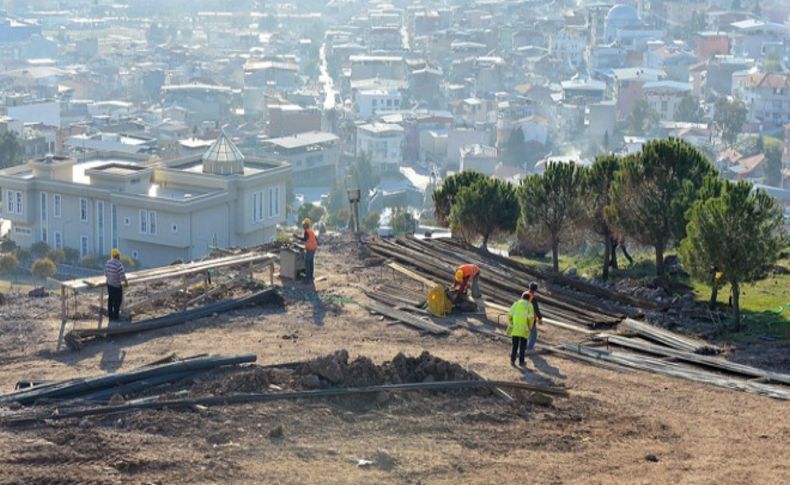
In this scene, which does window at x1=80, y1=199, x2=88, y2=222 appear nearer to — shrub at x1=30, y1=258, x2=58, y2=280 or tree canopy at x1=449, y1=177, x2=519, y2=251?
shrub at x1=30, y1=258, x2=58, y2=280

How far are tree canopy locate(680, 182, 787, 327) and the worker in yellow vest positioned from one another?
3175mm

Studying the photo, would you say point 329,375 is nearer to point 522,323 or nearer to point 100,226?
point 522,323

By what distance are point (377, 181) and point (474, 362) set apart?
175 ft

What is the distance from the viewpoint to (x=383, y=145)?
241 ft

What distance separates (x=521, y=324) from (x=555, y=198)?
25.0 feet

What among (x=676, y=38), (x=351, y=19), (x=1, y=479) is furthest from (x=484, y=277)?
(x=351, y=19)

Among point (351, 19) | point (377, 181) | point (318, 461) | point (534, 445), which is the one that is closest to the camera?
point (318, 461)

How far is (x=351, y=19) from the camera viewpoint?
13975cm

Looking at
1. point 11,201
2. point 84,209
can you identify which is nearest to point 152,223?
point 84,209

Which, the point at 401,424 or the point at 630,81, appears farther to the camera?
the point at 630,81

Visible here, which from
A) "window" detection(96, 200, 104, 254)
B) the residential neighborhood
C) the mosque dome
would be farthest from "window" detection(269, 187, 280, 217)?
"window" detection(96, 200, 104, 254)

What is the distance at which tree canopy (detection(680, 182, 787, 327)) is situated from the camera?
14.8m

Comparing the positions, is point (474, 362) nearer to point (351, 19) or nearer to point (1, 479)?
point (1, 479)

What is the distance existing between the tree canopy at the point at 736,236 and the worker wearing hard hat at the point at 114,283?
6.09 meters
